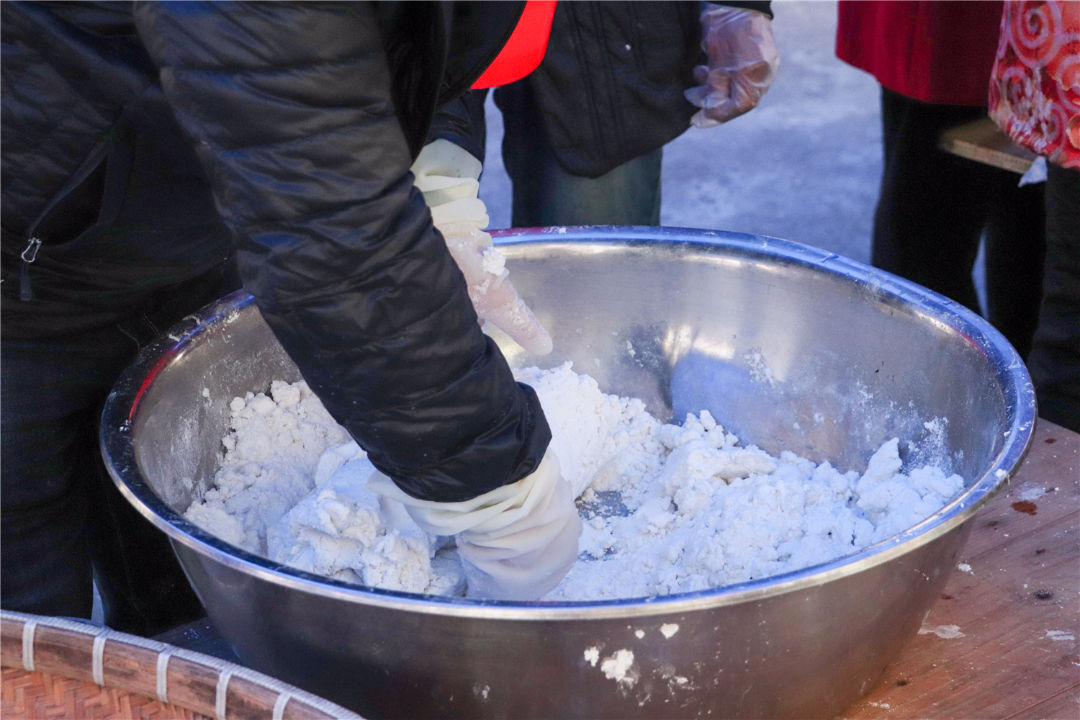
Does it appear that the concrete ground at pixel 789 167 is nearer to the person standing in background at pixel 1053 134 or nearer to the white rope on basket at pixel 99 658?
the person standing in background at pixel 1053 134

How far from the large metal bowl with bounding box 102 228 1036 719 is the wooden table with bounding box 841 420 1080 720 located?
8cm

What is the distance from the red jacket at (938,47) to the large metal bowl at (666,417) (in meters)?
0.82

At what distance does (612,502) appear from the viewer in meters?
1.12

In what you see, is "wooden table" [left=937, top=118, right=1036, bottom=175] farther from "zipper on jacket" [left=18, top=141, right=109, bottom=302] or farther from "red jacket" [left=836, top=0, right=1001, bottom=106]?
"zipper on jacket" [left=18, top=141, right=109, bottom=302]

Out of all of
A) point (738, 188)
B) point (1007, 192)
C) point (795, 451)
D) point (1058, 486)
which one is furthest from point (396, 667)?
point (738, 188)

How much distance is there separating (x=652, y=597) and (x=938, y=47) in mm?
1436

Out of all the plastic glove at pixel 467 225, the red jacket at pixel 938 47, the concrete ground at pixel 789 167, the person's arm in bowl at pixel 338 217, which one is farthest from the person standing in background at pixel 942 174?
the person's arm in bowl at pixel 338 217

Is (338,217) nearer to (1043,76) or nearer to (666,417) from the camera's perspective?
(666,417)

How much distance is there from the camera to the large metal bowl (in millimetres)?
A: 679

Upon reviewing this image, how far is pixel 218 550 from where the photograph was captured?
713mm

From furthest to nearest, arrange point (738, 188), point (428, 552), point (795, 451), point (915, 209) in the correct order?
point (738, 188) → point (915, 209) → point (795, 451) → point (428, 552)

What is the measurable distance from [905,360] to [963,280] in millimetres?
1135

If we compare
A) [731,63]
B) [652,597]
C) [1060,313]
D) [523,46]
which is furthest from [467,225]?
[1060,313]

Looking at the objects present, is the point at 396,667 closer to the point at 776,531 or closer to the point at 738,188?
the point at 776,531
